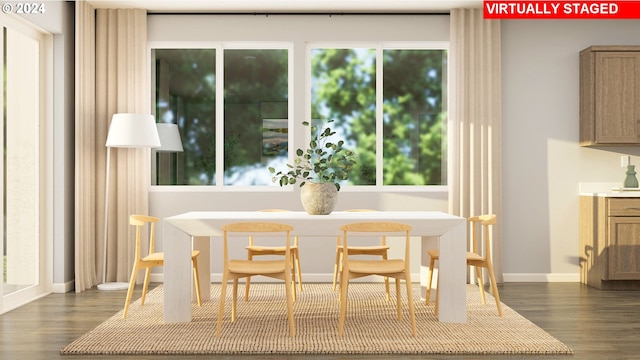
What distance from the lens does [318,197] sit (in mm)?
5242

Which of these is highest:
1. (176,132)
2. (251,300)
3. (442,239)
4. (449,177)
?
(176,132)

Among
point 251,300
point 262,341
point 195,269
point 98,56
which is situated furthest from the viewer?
point 98,56

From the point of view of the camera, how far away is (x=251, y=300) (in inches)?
229

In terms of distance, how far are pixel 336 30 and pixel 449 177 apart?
194 cm

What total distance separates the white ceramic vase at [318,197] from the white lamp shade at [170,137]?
2.30m

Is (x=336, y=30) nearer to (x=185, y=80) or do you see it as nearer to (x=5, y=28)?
(x=185, y=80)

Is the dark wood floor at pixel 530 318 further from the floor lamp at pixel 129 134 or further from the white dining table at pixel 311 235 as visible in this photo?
the floor lamp at pixel 129 134

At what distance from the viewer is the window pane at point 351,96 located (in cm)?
707

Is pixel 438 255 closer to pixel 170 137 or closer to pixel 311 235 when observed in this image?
pixel 311 235

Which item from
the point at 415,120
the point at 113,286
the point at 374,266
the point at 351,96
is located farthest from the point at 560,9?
the point at 113,286

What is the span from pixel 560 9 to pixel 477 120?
4.53ft

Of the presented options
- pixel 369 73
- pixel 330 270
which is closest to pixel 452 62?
pixel 369 73

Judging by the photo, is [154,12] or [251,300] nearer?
[251,300]

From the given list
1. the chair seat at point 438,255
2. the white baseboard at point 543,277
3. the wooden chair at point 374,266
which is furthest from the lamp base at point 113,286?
the white baseboard at point 543,277
